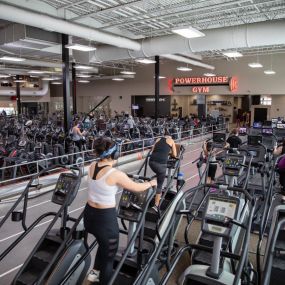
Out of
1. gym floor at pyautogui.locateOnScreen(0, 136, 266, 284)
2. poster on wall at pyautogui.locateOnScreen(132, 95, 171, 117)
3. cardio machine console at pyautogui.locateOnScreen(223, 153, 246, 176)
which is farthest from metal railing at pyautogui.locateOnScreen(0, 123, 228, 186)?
poster on wall at pyautogui.locateOnScreen(132, 95, 171, 117)

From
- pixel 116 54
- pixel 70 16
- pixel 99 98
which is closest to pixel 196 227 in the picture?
pixel 70 16

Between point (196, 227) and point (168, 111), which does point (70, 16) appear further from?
point (168, 111)

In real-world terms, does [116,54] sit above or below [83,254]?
above

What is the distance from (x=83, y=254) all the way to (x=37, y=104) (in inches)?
1040

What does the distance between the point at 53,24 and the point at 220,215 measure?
270 inches

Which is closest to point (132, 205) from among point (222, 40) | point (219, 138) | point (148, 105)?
point (219, 138)

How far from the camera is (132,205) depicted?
10.3 ft

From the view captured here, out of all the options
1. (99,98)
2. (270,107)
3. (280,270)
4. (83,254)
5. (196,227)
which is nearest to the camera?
(280,270)

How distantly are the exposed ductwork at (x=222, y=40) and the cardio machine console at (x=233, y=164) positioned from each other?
16.7ft

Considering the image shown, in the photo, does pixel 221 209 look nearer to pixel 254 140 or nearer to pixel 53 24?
pixel 254 140

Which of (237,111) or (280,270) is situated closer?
(280,270)

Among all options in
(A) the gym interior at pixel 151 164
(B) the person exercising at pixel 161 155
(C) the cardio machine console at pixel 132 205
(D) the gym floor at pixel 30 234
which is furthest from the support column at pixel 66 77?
(C) the cardio machine console at pixel 132 205

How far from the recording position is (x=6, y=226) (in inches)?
199

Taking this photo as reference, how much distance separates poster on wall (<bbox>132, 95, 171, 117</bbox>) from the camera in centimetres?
2235
